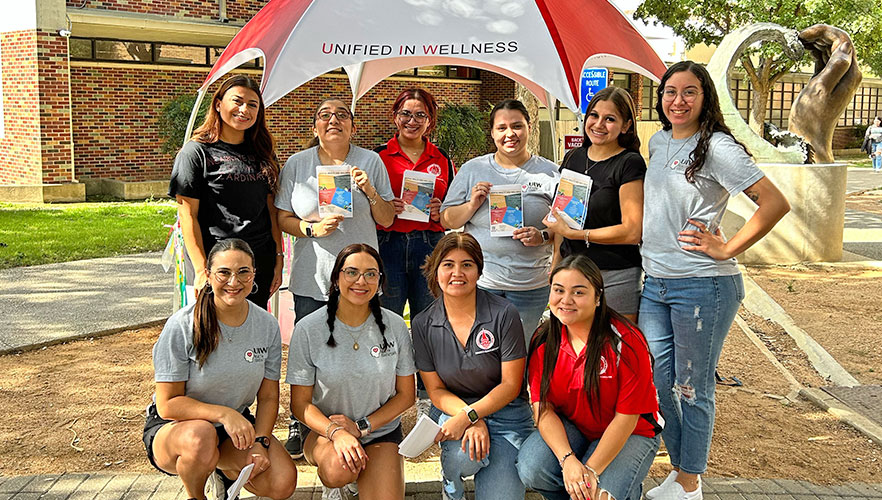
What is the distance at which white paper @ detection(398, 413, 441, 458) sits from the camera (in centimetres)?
368

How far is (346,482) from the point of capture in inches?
150

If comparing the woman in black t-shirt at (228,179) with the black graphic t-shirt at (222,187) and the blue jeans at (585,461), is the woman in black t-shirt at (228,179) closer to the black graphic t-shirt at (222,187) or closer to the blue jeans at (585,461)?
the black graphic t-shirt at (222,187)

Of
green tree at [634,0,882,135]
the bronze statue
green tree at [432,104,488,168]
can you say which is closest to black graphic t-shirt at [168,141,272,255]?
the bronze statue

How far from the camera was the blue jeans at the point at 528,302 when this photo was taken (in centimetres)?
470

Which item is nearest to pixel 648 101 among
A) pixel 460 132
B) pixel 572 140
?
pixel 460 132

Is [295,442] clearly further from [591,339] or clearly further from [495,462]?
[591,339]

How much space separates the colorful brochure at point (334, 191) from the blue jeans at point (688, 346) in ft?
5.46

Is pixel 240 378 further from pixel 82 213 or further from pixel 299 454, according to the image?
pixel 82 213

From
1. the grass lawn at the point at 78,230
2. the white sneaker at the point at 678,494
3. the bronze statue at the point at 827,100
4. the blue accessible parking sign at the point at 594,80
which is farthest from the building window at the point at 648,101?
the white sneaker at the point at 678,494

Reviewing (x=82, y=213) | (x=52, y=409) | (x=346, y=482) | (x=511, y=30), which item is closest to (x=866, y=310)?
(x=511, y=30)

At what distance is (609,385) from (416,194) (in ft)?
6.06

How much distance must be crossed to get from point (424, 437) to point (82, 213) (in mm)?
12755

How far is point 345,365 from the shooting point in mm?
3938

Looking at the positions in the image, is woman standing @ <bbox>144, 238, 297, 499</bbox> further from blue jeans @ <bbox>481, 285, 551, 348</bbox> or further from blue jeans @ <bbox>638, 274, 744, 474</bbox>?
blue jeans @ <bbox>638, 274, 744, 474</bbox>
